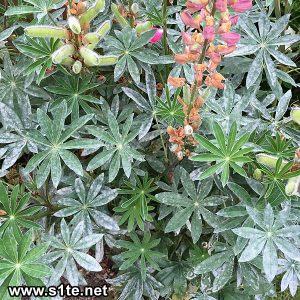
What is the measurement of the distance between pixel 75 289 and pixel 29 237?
0.60 m

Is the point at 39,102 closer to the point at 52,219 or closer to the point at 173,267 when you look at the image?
the point at 52,219

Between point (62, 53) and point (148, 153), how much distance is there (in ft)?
1.99

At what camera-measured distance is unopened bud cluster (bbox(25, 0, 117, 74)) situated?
138cm

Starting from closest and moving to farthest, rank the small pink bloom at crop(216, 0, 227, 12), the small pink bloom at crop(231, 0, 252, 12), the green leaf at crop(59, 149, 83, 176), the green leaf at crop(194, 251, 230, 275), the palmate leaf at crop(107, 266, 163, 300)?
the small pink bloom at crop(216, 0, 227, 12) → the small pink bloom at crop(231, 0, 252, 12) → the green leaf at crop(59, 149, 83, 176) → the green leaf at crop(194, 251, 230, 275) → the palmate leaf at crop(107, 266, 163, 300)

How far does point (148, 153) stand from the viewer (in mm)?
1871

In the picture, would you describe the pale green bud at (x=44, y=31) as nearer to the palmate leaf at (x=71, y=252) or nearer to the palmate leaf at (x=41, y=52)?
the palmate leaf at (x=41, y=52)

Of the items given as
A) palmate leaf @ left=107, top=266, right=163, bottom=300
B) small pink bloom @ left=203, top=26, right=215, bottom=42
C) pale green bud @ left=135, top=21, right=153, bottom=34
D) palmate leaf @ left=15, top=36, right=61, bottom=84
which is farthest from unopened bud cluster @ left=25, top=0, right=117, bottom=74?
palmate leaf @ left=107, top=266, right=163, bottom=300

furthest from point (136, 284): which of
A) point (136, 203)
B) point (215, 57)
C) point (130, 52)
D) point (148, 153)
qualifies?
point (215, 57)

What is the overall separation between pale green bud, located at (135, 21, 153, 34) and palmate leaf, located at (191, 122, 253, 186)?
0.44 m

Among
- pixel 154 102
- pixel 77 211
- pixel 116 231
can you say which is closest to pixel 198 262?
pixel 116 231

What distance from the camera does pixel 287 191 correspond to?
1340 millimetres

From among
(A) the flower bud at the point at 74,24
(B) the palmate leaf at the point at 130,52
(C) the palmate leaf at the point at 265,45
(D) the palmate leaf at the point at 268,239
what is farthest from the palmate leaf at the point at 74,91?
(D) the palmate leaf at the point at 268,239

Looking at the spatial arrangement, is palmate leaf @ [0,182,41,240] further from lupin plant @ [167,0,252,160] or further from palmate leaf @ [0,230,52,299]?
lupin plant @ [167,0,252,160]

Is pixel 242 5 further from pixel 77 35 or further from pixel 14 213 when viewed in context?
pixel 14 213
